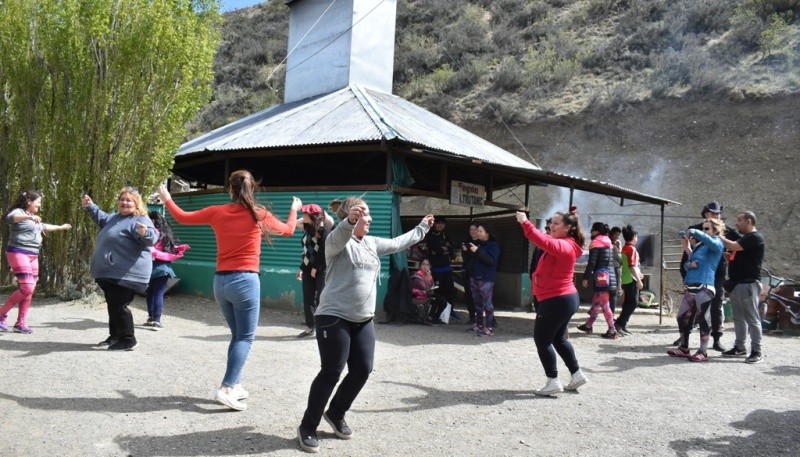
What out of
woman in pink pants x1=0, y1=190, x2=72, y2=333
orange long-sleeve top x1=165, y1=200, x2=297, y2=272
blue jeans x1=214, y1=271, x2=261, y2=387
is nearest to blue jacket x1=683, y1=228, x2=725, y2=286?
orange long-sleeve top x1=165, y1=200, x2=297, y2=272

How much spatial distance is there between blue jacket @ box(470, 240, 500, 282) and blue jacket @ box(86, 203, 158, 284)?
15.1 ft

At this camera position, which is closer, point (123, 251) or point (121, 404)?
point (121, 404)

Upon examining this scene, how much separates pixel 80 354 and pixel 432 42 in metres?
34.3

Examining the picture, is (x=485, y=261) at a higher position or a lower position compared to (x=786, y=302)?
higher

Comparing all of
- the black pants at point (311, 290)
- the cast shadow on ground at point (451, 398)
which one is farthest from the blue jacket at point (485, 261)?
the cast shadow on ground at point (451, 398)

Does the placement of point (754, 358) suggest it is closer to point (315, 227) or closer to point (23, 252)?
point (315, 227)

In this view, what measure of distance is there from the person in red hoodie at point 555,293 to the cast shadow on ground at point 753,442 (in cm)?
129

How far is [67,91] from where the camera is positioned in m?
10.3

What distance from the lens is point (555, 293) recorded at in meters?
5.52

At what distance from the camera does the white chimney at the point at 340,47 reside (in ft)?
52.0

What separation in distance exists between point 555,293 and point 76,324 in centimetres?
599

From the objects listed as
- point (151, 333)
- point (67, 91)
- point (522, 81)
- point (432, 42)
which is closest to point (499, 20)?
point (432, 42)

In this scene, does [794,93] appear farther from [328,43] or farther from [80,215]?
[80,215]

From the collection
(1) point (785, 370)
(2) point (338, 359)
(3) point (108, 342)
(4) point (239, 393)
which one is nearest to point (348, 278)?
(2) point (338, 359)
